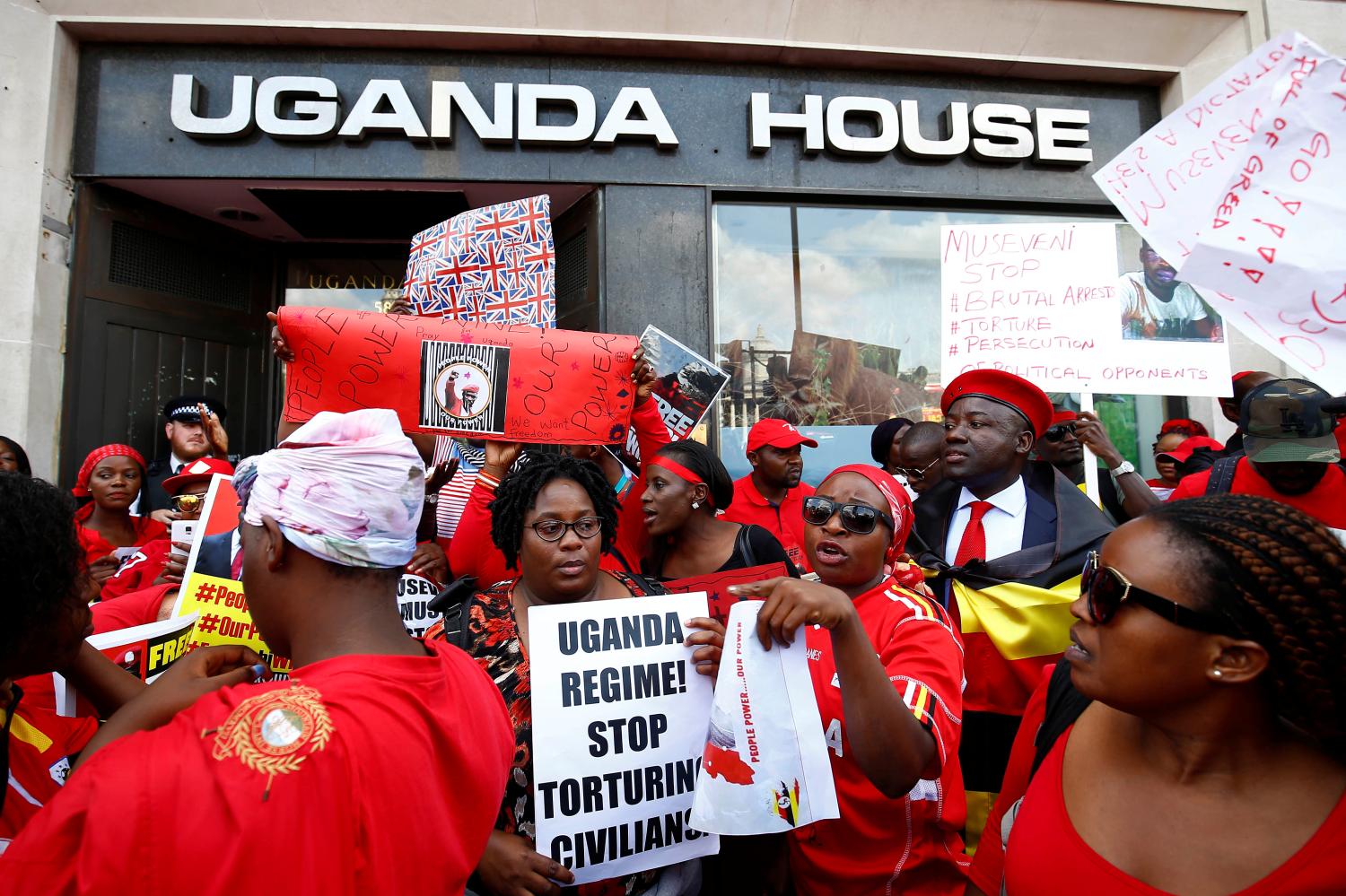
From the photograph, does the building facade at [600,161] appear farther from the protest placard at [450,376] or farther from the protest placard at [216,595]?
the protest placard at [216,595]

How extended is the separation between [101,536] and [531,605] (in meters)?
3.41

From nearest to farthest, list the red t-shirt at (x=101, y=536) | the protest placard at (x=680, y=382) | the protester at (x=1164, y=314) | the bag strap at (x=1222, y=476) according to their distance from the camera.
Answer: the bag strap at (x=1222, y=476) < the protester at (x=1164, y=314) < the red t-shirt at (x=101, y=536) < the protest placard at (x=680, y=382)

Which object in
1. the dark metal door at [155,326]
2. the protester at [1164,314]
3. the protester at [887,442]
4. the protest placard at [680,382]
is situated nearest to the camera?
the protester at [1164,314]

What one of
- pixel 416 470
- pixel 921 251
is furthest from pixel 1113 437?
pixel 416 470

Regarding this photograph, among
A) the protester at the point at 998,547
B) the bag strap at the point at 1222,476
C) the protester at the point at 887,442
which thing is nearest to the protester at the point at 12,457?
the protester at the point at 998,547

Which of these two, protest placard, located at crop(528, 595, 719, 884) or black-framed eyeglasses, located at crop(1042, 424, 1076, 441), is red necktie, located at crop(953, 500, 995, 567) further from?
black-framed eyeglasses, located at crop(1042, 424, 1076, 441)

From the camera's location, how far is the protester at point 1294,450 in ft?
10.7

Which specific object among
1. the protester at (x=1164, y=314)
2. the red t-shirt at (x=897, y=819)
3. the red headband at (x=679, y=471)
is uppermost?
the protester at (x=1164, y=314)

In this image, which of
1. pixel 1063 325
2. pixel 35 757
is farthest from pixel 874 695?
pixel 1063 325

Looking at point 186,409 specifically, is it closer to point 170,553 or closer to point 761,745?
point 170,553

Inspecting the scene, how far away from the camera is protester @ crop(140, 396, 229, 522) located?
577cm

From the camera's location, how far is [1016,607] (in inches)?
120

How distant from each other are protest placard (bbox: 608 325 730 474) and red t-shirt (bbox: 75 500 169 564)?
296 centimetres

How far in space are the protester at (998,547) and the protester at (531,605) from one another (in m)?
1.27
